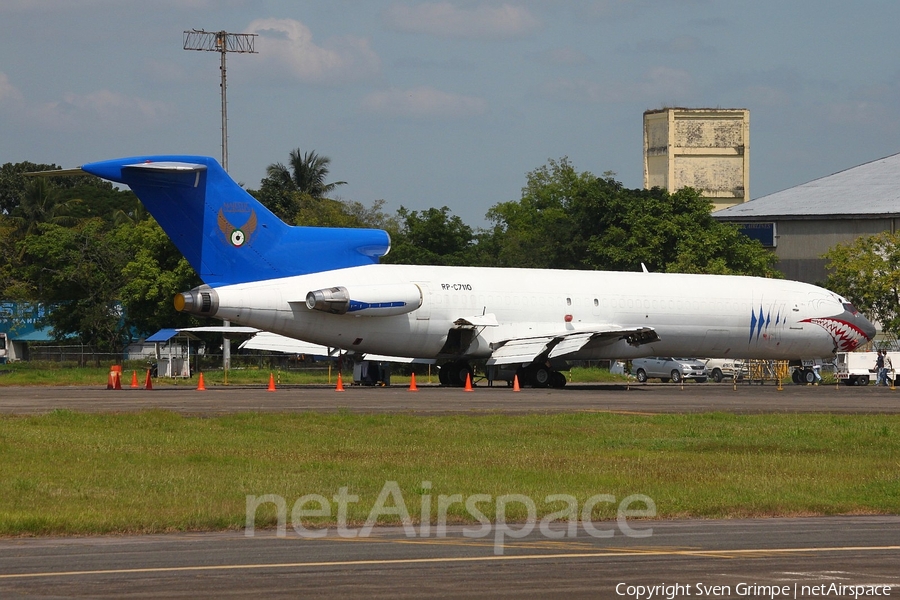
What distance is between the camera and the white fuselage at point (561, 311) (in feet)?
120

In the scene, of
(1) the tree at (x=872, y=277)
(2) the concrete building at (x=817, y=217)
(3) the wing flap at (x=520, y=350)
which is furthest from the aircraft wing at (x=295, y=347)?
(2) the concrete building at (x=817, y=217)

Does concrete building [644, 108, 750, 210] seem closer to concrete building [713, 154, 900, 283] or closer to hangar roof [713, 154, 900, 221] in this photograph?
hangar roof [713, 154, 900, 221]

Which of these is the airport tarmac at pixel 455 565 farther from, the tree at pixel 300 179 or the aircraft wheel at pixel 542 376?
the tree at pixel 300 179

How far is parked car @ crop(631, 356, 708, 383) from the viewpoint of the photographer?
193ft

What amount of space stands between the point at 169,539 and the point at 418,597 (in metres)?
3.89

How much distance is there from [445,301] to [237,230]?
274 inches

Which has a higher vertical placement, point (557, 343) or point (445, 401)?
point (557, 343)

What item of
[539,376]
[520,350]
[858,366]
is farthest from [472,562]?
[858,366]

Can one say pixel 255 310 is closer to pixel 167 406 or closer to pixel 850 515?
pixel 167 406

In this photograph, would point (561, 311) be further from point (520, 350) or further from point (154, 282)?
point (154, 282)

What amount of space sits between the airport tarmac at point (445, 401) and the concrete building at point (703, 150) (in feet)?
257

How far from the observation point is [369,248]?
38.5 meters

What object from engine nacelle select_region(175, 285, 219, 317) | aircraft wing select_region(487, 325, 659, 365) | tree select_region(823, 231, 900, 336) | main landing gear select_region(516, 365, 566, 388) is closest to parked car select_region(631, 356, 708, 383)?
tree select_region(823, 231, 900, 336)

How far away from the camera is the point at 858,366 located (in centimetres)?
4862
